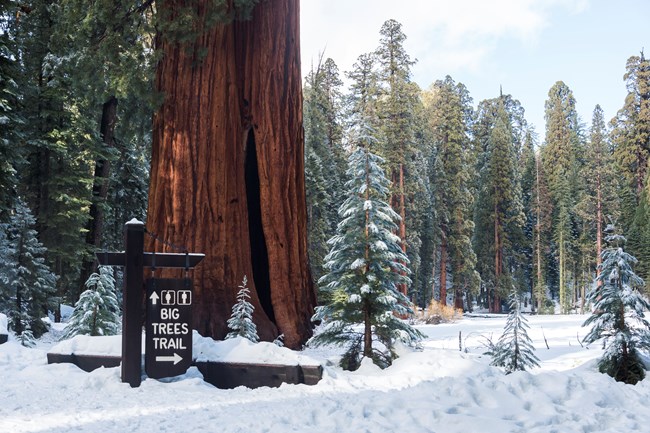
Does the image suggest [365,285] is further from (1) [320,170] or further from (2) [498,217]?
(2) [498,217]

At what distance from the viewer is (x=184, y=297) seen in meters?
6.56

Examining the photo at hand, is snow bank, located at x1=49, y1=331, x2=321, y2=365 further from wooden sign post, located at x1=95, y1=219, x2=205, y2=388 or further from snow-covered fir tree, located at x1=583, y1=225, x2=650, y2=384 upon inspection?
snow-covered fir tree, located at x1=583, y1=225, x2=650, y2=384

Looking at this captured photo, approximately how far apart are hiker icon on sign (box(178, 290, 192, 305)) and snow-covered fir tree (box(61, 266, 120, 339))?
3729mm

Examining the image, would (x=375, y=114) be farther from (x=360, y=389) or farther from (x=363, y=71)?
(x=360, y=389)

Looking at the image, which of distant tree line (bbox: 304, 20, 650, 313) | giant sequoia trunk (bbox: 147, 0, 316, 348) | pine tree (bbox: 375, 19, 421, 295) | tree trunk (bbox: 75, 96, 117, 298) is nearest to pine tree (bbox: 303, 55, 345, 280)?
distant tree line (bbox: 304, 20, 650, 313)

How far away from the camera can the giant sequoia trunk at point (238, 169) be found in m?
8.75

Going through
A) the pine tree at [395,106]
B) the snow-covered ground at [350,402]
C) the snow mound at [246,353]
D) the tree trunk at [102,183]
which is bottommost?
the snow-covered ground at [350,402]

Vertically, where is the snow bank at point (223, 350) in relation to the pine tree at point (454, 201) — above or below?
below

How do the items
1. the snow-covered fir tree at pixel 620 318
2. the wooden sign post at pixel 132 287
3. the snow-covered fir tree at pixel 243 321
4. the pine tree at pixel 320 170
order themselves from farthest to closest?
the pine tree at pixel 320 170 < the snow-covered fir tree at pixel 243 321 < the snow-covered fir tree at pixel 620 318 < the wooden sign post at pixel 132 287

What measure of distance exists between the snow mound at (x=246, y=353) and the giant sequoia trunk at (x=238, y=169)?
4.74 feet

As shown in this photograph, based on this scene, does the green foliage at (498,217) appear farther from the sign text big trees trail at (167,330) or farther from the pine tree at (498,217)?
the sign text big trees trail at (167,330)

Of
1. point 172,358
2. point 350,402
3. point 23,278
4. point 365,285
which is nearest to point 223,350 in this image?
point 172,358

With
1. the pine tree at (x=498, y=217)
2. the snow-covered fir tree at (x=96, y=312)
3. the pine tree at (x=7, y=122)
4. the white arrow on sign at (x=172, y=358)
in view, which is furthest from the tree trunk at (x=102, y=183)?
the pine tree at (x=498, y=217)

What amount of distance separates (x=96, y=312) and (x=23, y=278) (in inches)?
267
